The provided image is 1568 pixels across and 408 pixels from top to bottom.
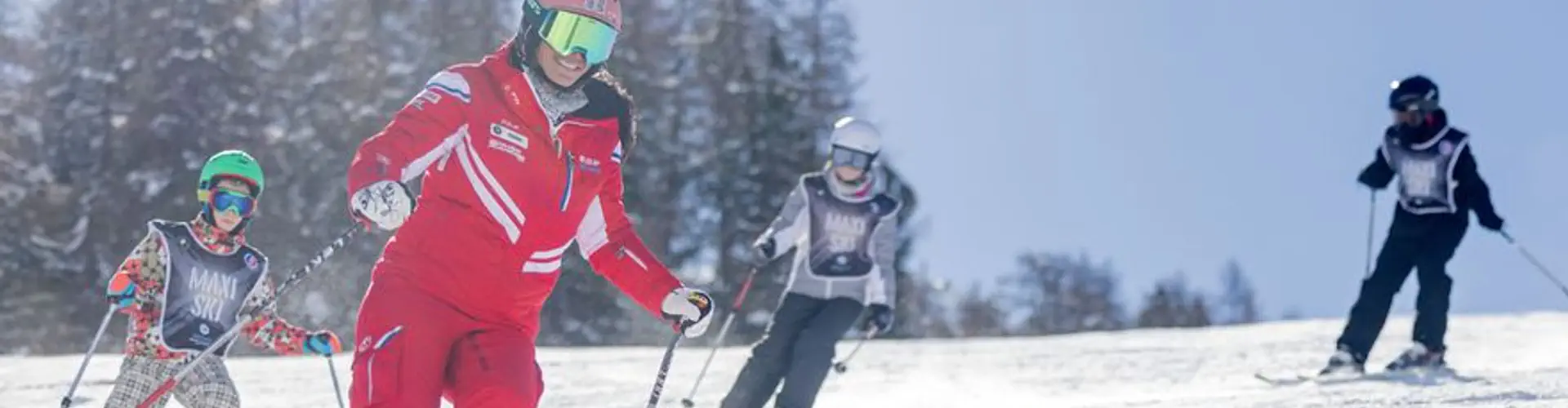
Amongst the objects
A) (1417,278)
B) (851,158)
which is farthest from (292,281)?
(1417,278)

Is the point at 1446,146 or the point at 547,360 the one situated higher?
the point at 1446,146

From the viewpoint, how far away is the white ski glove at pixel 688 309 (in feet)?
12.7

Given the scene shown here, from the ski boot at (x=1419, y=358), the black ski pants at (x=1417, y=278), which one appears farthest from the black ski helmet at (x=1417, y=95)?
the ski boot at (x=1419, y=358)

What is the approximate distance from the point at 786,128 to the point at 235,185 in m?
24.3

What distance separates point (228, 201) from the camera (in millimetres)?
6004

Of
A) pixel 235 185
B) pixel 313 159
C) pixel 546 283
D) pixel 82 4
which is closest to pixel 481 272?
pixel 546 283

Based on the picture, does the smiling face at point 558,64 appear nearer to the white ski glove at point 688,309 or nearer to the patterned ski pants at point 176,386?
the white ski glove at point 688,309

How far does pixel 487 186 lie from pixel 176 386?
2.85 meters

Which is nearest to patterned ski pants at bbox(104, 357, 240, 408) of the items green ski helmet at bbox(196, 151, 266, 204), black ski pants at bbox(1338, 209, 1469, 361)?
green ski helmet at bbox(196, 151, 266, 204)

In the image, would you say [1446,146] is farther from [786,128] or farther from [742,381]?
[786,128]

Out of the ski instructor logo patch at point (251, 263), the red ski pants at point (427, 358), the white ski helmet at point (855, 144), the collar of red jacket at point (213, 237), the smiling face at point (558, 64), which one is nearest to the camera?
the red ski pants at point (427, 358)

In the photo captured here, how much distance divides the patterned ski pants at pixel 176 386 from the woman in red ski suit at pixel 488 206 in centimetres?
254

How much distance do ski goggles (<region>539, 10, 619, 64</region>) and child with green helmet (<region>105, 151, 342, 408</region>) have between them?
2351 mm

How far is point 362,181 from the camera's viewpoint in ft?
10.3
